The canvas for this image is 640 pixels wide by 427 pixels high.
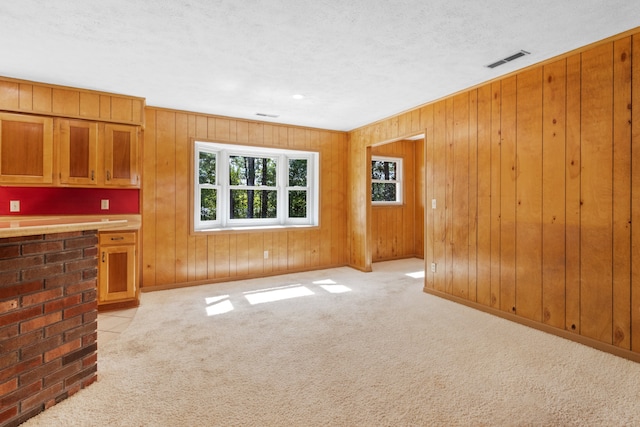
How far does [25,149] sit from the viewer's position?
3316mm

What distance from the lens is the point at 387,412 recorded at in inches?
69.6

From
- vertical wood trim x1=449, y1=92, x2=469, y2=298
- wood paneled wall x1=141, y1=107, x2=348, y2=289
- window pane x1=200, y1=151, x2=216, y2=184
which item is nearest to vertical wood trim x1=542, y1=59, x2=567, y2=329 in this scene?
vertical wood trim x1=449, y1=92, x2=469, y2=298

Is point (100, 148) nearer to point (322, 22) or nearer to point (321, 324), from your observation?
point (322, 22)

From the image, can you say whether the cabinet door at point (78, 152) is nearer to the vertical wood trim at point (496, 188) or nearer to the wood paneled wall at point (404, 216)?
the vertical wood trim at point (496, 188)

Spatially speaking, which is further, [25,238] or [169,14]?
[169,14]

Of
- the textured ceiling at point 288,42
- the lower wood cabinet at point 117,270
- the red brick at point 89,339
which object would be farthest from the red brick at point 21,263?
the lower wood cabinet at point 117,270

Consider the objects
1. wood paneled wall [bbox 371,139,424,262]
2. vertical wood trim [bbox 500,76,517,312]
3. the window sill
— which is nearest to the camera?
vertical wood trim [bbox 500,76,517,312]

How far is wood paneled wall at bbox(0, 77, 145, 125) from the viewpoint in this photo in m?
3.26

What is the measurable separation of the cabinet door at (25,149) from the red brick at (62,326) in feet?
7.37

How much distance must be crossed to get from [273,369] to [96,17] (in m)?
2.80

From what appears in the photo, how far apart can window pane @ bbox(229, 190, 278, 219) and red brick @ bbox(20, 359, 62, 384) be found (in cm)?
335

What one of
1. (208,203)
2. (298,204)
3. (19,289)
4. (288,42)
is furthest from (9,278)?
(298,204)

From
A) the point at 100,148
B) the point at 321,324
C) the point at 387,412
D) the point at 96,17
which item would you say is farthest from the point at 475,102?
the point at 100,148

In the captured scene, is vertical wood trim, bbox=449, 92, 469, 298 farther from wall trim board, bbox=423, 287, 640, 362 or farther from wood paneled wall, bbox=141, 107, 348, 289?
wood paneled wall, bbox=141, 107, 348, 289
